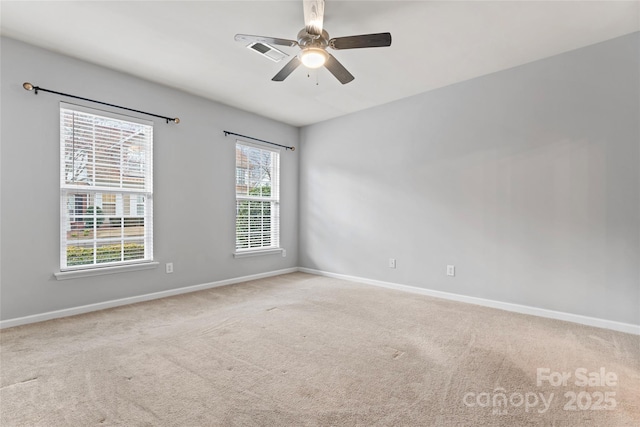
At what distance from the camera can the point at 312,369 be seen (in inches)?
85.2

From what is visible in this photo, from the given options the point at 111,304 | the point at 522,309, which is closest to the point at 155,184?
the point at 111,304

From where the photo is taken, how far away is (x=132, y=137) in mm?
3680

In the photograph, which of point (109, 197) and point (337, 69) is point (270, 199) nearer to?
point (109, 197)

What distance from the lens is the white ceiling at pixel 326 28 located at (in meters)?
2.45

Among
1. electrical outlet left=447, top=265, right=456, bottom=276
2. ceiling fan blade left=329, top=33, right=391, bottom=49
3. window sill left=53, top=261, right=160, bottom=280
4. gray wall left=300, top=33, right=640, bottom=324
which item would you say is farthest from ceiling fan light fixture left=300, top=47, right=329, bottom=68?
window sill left=53, top=261, right=160, bottom=280

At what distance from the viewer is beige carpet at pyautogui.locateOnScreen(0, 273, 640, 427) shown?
1.68 m

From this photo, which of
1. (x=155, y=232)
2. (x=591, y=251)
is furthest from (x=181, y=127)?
(x=591, y=251)

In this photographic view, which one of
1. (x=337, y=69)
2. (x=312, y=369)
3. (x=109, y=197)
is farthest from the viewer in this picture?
(x=109, y=197)

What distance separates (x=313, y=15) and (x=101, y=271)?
11.1ft

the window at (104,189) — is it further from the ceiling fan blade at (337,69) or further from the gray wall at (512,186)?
the gray wall at (512,186)

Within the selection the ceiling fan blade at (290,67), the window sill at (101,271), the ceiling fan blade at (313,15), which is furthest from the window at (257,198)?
the ceiling fan blade at (313,15)

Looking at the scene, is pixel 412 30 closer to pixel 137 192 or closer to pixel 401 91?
pixel 401 91

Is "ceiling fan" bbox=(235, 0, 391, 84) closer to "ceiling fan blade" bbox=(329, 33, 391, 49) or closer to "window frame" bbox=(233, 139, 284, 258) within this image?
"ceiling fan blade" bbox=(329, 33, 391, 49)

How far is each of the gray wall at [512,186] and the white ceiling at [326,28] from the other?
358 mm
